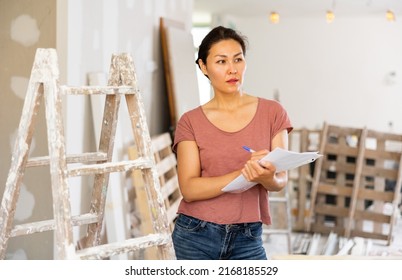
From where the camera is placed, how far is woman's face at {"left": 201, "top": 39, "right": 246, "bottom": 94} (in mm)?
2111

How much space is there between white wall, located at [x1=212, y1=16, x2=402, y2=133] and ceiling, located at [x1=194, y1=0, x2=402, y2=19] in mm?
373

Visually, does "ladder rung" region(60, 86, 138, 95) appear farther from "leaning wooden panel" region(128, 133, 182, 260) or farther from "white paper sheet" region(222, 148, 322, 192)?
"leaning wooden panel" region(128, 133, 182, 260)

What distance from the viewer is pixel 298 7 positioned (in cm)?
1045

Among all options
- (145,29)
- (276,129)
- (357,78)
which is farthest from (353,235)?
(357,78)

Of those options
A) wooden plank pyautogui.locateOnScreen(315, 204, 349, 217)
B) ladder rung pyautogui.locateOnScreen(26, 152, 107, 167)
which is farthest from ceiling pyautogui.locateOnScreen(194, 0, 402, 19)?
ladder rung pyautogui.locateOnScreen(26, 152, 107, 167)

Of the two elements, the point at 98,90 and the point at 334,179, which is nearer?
the point at 98,90

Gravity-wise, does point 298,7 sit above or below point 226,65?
above

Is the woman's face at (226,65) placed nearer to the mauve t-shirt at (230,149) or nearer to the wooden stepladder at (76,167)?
the mauve t-shirt at (230,149)

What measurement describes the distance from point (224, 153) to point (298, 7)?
8.70m

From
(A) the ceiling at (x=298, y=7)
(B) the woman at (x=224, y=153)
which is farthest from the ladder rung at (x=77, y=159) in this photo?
(A) the ceiling at (x=298, y=7)

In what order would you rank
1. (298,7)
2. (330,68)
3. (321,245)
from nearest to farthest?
(321,245) < (298,7) < (330,68)

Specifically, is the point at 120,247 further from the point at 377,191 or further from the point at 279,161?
the point at 377,191

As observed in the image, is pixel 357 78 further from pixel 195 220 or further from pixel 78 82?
pixel 195 220

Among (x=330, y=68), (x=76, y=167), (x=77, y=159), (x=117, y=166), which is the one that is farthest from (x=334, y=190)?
(x=330, y=68)
